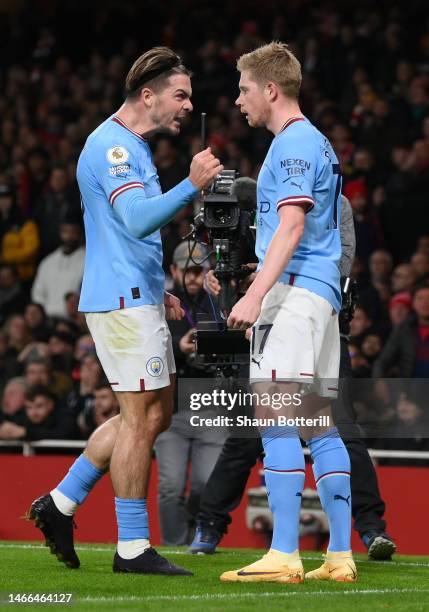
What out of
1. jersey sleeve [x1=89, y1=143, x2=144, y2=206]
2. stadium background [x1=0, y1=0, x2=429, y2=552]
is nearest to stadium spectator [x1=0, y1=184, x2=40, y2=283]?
stadium background [x1=0, y1=0, x2=429, y2=552]

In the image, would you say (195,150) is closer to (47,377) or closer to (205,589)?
(47,377)

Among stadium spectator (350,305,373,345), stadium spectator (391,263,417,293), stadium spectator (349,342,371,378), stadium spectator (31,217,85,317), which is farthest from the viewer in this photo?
stadium spectator (31,217,85,317)

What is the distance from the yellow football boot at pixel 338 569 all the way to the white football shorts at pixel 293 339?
692 millimetres

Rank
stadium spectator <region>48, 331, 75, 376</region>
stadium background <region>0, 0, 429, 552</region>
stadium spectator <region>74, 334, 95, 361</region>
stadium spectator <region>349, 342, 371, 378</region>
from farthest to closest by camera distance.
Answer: stadium spectator <region>48, 331, 75, 376</region>
stadium spectator <region>74, 334, 95, 361</region>
stadium background <region>0, 0, 429, 552</region>
stadium spectator <region>349, 342, 371, 378</region>

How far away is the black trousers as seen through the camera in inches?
297

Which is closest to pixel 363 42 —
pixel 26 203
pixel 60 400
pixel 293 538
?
pixel 26 203

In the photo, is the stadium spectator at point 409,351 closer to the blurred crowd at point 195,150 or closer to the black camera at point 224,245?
the blurred crowd at point 195,150

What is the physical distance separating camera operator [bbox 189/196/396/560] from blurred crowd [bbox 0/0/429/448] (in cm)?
122

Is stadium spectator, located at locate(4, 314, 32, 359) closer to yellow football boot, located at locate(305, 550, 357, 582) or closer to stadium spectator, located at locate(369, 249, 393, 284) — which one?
stadium spectator, located at locate(369, 249, 393, 284)

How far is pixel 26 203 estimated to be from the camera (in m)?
16.6

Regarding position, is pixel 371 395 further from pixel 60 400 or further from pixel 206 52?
pixel 206 52

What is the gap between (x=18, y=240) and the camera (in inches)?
621

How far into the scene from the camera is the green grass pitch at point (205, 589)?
5102 mm

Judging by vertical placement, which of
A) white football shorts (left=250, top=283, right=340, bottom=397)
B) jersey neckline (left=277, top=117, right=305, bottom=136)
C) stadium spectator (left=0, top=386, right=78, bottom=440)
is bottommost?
stadium spectator (left=0, top=386, right=78, bottom=440)
